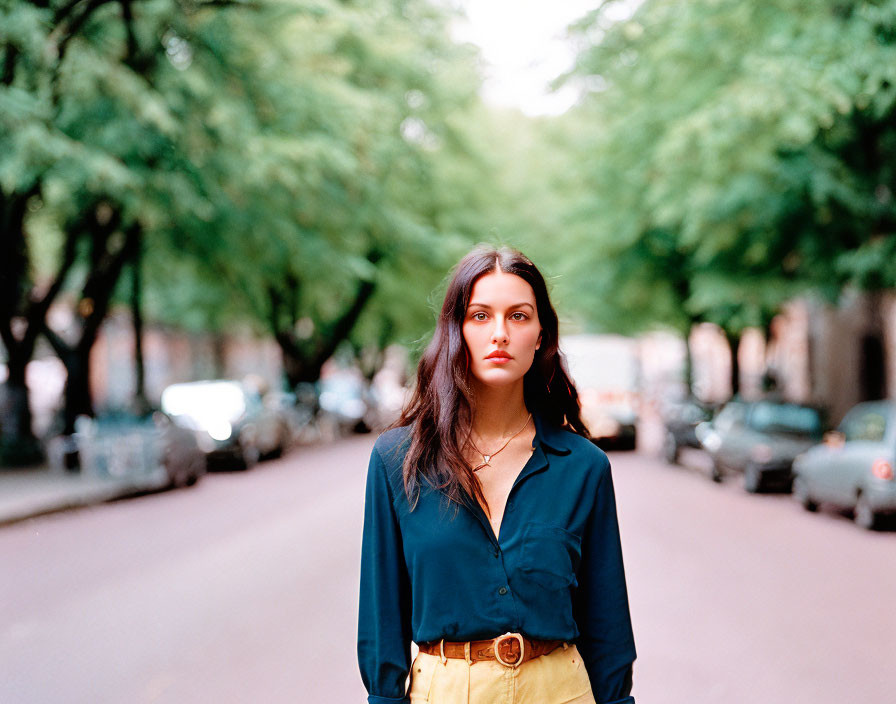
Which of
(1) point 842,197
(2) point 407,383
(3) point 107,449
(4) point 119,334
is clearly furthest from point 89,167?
(4) point 119,334

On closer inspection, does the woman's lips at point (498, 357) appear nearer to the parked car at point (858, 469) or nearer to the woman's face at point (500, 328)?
the woman's face at point (500, 328)

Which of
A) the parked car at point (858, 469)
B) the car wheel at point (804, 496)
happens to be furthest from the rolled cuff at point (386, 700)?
the car wheel at point (804, 496)

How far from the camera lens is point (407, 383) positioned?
9.38ft

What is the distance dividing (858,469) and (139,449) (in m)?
11.5

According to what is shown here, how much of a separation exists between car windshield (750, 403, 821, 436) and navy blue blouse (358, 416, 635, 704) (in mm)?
16827

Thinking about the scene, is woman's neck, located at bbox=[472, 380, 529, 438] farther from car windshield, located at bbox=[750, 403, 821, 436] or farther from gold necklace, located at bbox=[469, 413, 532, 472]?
car windshield, located at bbox=[750, 403, 821, 436]

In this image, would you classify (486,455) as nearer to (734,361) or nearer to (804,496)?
(804,496)

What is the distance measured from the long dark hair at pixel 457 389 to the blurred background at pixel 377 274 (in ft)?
0.94

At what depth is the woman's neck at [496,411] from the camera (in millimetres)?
2531

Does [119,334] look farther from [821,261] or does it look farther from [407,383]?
[407,383]

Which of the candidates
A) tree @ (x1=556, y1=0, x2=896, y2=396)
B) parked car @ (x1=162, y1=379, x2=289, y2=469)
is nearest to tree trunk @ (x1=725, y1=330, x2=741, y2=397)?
tree @ (x1=556, y1=0, x2=896, y2=396)

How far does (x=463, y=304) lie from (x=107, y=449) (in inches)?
661

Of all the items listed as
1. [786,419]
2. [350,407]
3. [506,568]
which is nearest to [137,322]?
[786,419]

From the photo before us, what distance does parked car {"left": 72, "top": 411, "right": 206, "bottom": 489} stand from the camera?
707 inches
